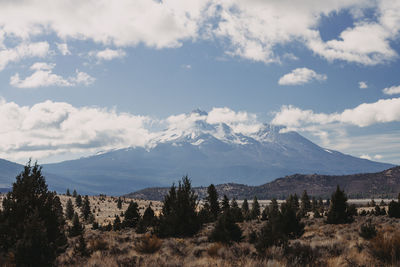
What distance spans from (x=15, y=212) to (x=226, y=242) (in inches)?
396

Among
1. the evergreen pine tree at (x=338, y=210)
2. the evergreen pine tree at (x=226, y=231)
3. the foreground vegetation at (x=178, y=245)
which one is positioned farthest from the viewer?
the evergreen pine tree at (x=338, y=210)

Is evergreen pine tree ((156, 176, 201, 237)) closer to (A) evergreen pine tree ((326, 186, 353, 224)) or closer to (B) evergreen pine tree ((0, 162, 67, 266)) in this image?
(B) evergreen pine tree ((0, 162, 67, 266))

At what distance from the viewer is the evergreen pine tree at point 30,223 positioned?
9602 mm

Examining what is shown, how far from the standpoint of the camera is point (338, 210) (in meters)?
31.8

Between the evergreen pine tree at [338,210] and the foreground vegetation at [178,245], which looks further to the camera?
the evergreen pine tree at [338,210]

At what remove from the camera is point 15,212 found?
40.9 ft

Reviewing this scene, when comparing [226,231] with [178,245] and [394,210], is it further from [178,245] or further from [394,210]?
[394,210]

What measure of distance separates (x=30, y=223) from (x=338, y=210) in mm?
29313

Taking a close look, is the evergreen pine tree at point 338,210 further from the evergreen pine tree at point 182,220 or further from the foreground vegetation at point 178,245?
the evergreen pine tree at point 182,220

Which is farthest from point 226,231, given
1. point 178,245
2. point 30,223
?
point 30,223

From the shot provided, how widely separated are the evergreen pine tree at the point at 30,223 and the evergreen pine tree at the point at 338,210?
2646 cm

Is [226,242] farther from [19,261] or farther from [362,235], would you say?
[19,261]

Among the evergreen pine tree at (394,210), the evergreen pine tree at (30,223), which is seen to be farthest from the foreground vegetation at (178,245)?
the evergreen pine tree at (394,210)

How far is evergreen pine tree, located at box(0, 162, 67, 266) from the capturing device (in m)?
9.60
